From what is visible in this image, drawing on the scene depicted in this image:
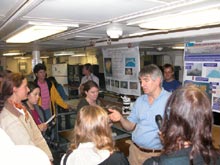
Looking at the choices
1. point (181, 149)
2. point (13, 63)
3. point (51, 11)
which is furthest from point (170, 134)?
point (13, 63)

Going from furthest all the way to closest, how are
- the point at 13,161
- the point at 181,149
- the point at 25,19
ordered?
the point at 25,19
the point at 181,149
the point at 13,161

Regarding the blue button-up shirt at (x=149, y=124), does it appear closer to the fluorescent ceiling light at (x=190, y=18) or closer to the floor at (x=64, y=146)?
the fluorescent ceiling light at (x=190, y=18)

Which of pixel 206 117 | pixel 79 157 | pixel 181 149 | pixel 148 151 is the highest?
pixel 206 117

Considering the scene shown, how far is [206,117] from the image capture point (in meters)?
1.04

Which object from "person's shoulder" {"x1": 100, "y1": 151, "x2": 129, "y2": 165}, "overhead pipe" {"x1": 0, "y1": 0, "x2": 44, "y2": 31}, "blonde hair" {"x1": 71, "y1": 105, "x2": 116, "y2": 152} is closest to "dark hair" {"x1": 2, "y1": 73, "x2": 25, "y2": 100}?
"overhead pipe" {"x1": 0, "y1": 0, "x2": 44, "y2": 31}

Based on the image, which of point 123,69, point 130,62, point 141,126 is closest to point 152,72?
point 141,126

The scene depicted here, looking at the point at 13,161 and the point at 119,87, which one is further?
the point at 119,87

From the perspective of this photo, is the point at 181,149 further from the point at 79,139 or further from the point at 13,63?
the point at 13,63

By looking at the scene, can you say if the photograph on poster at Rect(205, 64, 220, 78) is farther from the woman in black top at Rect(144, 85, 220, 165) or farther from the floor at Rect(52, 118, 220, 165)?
the woman in black top at Rect(144, 85, 220, 165)

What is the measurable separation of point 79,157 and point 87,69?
3667mm

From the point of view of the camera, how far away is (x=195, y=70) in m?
2.83

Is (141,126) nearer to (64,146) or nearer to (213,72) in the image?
(213,72)

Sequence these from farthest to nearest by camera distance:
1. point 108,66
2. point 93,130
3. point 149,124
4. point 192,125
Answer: point 108,66
point 149,124
point 93,130
point 192,125

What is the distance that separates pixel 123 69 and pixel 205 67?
135cm
